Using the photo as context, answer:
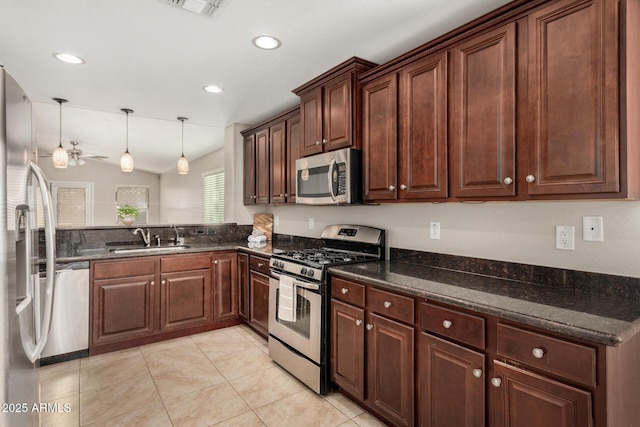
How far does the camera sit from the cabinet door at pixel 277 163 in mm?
3627

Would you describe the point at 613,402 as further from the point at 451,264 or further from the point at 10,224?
the point at 10,224

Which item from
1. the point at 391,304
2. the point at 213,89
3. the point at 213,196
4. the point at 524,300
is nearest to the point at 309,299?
the point at 391,304

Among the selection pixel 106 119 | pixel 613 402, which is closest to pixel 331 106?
pixel 613 402

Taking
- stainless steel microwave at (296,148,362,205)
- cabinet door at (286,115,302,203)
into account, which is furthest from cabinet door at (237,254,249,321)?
stainless steel microwave at (296,148,362,205)

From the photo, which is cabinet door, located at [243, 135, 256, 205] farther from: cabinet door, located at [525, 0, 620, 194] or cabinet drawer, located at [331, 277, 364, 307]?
cabinet door, located at [525, 0, 620, 194]

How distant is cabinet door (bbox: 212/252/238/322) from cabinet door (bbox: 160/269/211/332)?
75 millimetres

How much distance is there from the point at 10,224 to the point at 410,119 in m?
2.05

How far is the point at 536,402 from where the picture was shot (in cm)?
130

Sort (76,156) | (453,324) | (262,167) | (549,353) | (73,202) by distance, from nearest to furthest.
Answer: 1. (549,353)
2. (453,324)
3. (262,167)
4. (76,156)
5. (73,202)

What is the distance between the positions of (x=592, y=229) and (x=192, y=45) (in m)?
2.62

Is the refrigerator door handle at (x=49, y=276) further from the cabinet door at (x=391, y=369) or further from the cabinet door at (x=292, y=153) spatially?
the cabinet door at (x=292, y=153)

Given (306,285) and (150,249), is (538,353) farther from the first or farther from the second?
(150,249)

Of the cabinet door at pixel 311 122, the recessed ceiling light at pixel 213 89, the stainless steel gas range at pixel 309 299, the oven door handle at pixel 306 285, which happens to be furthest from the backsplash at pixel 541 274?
the recessed ceiling light at pixel 213 89

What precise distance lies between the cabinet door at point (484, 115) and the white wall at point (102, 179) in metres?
4.81
